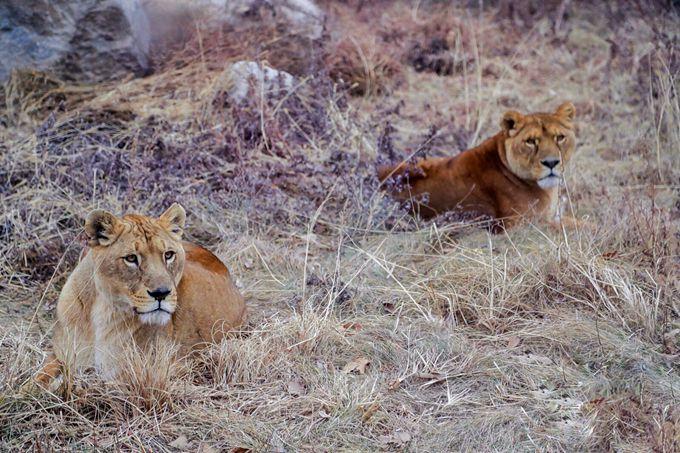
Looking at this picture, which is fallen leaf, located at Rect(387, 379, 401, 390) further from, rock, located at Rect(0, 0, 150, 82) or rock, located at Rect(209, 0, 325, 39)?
rock, located at Rect(209, 0, 325, 39)

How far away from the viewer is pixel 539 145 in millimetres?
7617

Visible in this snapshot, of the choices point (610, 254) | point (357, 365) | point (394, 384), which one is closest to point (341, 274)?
point (357, 365)

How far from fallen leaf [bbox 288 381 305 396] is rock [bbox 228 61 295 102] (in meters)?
3.76

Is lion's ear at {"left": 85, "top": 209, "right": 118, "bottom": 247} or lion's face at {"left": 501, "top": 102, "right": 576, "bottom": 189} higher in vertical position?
lion's ear at {"left": 85, "top": 209, "right": 118, "bottom": 247}

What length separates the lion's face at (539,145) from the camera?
7.60m

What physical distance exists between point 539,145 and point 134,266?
3703 mm

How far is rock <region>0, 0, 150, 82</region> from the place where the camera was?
28.4ft

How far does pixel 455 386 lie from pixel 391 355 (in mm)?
439

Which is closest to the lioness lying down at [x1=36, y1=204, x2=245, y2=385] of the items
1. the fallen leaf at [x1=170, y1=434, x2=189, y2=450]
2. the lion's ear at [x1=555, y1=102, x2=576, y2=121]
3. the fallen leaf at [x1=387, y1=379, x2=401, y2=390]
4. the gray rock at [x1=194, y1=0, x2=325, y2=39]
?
the fallen leaf at [x1=170, y1=434, x2=189, y2=450]

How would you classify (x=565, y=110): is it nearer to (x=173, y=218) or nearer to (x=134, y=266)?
(x=173, y=218)

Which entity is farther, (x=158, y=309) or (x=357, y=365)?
(x=357, y=365)

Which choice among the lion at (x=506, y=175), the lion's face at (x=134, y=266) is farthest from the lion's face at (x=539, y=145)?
the lion's face at (x=134, y=266)

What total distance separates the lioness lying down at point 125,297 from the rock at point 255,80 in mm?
3391

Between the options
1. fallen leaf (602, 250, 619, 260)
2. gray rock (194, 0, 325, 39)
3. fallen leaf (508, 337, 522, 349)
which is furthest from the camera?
gray rock (194, 0, 325, 39)
